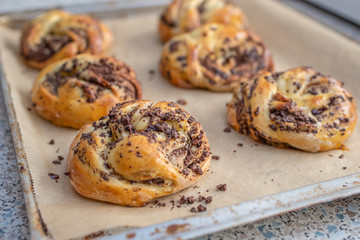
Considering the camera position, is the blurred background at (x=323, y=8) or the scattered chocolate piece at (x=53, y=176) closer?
the scattered chocolate piece at (x=53, y=176)

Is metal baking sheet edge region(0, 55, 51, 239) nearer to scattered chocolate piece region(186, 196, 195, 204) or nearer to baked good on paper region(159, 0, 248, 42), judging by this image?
scattered chocolate piece region(186, 196, 195, 204)

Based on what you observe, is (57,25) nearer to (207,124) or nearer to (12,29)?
(12,29)

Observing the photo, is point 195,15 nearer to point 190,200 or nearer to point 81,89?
point 81,89

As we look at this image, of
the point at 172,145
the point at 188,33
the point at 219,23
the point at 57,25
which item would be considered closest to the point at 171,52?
the point at 188,33

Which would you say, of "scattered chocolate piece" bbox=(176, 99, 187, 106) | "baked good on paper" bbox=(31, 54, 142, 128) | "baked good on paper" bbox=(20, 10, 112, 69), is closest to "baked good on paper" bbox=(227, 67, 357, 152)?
"scattered chocolate piece" bbox=(176, 99, 187, 106)

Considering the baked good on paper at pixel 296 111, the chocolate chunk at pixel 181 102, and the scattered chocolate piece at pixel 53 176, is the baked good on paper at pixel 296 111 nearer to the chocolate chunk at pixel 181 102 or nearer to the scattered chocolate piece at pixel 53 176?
the chocolate chunk at pixel 181 102

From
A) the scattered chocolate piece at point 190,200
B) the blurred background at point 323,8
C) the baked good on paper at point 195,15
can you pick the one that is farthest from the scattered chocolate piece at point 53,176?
the blurred background at point 323,8
